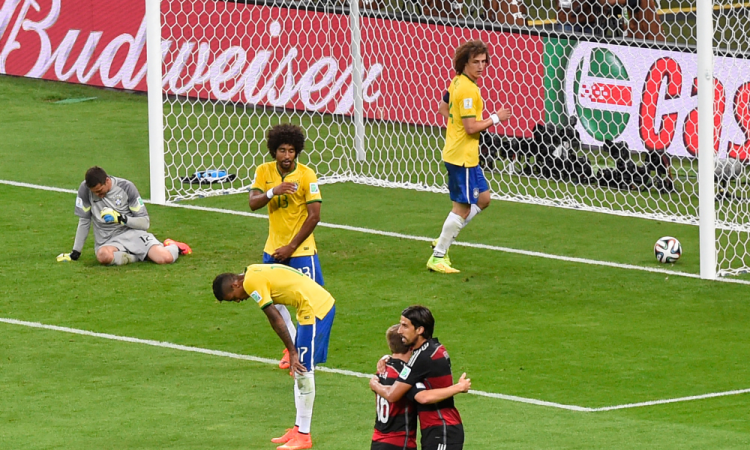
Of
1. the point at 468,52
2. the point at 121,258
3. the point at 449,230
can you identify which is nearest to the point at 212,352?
the point at 121,258

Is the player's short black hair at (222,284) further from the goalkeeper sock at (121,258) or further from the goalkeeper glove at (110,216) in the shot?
the goalkeeper sock at (121,258)

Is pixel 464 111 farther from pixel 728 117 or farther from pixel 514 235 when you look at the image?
pixel 728 117

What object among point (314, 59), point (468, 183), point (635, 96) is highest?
point (314, 59)

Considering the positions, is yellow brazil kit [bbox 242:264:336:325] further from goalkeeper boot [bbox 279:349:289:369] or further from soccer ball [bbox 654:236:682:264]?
soccer ball [bbox 654:236:682:264]

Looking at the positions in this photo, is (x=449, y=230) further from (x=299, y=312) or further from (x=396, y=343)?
(x=396, y=343)

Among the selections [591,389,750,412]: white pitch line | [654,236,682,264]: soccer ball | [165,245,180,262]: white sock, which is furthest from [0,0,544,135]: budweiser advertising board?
[591,389,750,412]: white pitch line

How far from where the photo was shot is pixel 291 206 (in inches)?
418

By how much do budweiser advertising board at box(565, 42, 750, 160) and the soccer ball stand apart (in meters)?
3.74

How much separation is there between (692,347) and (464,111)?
331 centimetres

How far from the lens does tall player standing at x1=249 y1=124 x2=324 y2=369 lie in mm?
10430

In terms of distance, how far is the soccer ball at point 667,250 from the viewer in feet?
46.0

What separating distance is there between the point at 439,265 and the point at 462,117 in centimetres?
147

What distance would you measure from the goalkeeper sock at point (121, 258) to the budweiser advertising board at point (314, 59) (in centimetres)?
499

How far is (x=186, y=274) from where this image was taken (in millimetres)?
13562
